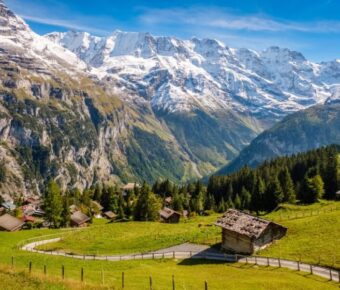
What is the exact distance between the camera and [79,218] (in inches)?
6427

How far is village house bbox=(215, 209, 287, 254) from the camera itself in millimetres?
78625

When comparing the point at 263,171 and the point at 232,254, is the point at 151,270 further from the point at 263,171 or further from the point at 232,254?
the point at 263,171

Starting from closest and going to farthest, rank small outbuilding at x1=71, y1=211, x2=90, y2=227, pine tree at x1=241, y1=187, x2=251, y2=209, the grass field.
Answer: the grass field → pine tree at x1=241, y1=187, x2=251, y2=209 → small outbuilding at x1=71, y1=211, x2=90, y2=227

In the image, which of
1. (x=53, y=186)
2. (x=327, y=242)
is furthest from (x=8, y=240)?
(x=327, y=242)

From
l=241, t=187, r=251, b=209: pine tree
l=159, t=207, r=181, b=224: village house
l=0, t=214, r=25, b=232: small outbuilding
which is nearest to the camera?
l=0, t=214, r=25, b=232: small outbuilding

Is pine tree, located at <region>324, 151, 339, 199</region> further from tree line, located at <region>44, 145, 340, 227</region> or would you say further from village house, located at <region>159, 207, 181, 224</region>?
village house, located at <region>159, 207, 181, 224</region>

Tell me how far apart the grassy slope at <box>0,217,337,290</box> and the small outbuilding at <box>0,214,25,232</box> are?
81.6 m

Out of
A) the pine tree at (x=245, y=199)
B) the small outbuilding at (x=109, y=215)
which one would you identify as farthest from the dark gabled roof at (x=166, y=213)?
the small outbuilding at (x=109, y=215)

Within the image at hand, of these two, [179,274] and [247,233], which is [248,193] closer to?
[247,233]

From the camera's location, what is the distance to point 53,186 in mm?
147375

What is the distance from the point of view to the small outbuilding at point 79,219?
525ft

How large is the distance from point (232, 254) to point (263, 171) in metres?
104

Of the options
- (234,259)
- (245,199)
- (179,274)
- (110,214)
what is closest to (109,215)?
(110,214)

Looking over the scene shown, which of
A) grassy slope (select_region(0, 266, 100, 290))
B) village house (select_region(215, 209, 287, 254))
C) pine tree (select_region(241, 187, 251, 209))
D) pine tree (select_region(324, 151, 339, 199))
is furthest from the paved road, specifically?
pine tree (select_region(324, 151, 339, 199))
